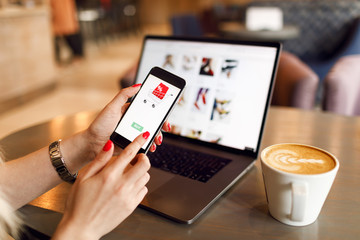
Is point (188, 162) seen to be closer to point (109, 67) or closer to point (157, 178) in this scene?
point (157, 178)

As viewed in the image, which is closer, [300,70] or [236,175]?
[236,175]

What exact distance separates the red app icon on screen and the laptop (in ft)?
0.56

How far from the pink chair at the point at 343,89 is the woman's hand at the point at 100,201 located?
1.24 m

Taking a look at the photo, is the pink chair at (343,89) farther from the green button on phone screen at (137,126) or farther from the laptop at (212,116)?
the green button on phone screen at (137,126)

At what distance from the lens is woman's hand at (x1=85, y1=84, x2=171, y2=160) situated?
2.23 ft

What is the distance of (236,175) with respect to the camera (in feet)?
2.26

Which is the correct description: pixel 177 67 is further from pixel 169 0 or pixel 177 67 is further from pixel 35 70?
pixel 169 0

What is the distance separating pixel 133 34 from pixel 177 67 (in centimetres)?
835

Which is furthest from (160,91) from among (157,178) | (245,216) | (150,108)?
(245,216)

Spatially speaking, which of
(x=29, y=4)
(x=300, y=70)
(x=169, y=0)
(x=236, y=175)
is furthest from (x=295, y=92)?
(x=169, y=0)

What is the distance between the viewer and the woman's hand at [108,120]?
681 mm

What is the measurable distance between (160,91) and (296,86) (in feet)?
4.47

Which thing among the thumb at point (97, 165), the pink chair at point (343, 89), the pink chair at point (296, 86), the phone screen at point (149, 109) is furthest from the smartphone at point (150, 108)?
the pink chair at point (296, 86)

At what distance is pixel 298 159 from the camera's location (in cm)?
55
